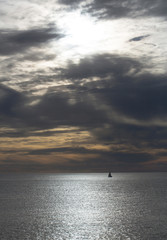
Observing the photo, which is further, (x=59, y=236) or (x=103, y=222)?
(x=103, y=222)

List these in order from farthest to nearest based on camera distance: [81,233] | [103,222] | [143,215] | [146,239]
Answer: [143,215] → [103,222] → [81,233] → [146,239]

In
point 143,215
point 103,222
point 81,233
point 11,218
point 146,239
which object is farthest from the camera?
point 143,215

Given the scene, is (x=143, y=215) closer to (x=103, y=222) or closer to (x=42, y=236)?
(x=103, y=222)

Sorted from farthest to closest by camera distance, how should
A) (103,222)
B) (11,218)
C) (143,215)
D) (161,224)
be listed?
(143,215) → (11,218) → (103,222) → (161,224)

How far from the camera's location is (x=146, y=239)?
47656 mm

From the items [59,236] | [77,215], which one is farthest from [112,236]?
[77,215]

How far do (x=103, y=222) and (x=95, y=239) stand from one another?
15.6 meters

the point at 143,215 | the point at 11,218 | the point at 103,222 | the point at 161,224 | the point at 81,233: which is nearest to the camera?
the point at 81,233

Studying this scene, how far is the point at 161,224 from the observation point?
59.0m

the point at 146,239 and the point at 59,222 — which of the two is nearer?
the point at 146,239

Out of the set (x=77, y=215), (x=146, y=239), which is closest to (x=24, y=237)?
(x=146, y=239)

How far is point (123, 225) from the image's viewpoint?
197 feet

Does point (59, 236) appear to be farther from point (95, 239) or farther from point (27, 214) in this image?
point (27, 214)

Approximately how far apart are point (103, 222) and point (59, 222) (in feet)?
28.1
